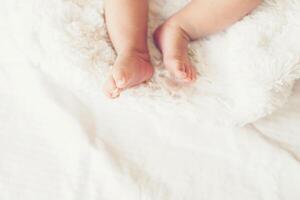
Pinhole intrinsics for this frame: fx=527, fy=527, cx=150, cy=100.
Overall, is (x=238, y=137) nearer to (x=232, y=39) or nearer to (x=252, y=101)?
(x=252, y=101)

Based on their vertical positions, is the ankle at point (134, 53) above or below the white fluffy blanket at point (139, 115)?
above

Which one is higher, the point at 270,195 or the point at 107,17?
the point at 107,17

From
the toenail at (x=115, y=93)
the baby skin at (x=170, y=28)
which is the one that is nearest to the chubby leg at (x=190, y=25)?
the baby skin at (x=170, y=28)

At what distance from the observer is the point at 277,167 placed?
2.69 ft

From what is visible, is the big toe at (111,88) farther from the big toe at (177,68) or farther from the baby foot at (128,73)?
the big toe at (177,68)

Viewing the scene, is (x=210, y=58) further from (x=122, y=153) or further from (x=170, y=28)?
(x=122, y=153)

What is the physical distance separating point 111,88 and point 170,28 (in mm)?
173

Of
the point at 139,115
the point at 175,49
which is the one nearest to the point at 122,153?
→ the point at 139,115

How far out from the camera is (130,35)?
0.85 metres

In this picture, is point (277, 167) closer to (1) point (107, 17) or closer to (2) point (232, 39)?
(2) point (232, 39)

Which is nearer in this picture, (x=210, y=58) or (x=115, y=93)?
(x=115, y=93)

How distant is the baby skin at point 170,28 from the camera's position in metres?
0.83

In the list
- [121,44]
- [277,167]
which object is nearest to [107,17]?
[121,44]

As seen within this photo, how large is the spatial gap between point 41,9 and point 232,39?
1.05 ft
